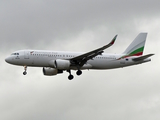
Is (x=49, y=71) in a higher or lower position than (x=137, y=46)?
lower

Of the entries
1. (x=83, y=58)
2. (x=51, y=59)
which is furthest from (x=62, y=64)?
(x=83, y=58)

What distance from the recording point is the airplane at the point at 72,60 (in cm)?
8162

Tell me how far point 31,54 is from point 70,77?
29.4 feet

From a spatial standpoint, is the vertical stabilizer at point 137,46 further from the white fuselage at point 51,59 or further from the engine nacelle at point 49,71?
the engine nacelle at point 49,71

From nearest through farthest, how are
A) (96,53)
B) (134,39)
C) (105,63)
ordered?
(96,53) → (105,63) → (134,39)

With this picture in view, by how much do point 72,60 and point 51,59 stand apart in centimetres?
340

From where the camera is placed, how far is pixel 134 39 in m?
93.5

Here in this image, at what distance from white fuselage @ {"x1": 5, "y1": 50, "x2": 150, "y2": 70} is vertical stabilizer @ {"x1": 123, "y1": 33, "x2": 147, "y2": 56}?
2.96m

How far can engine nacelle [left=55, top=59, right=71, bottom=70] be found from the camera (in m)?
82.1

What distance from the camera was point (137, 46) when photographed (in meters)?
91.9

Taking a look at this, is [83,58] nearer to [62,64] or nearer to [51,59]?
[62,64]

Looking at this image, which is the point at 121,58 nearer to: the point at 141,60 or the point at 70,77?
the point at 141,60

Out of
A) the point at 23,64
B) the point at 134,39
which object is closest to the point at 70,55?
the point at 23,64

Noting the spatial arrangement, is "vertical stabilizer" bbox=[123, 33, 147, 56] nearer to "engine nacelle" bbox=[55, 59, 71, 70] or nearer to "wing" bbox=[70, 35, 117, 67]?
"wing" bbox=[70, 35, 117, 67]
